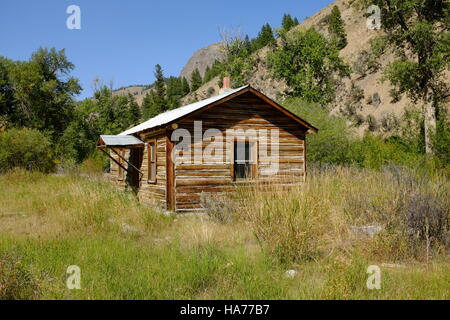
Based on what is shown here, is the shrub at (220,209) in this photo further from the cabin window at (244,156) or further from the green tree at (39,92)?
Answer: the green tree at (39,92)

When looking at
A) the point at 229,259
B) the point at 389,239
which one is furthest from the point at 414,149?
the point at 229,259

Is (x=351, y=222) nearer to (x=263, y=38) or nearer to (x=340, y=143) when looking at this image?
(x=340, y=143)

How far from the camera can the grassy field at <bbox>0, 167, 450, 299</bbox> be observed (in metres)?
4.80

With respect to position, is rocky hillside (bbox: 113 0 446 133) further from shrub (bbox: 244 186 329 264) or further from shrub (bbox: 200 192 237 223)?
shrub (bbox: 244 186 329 264)

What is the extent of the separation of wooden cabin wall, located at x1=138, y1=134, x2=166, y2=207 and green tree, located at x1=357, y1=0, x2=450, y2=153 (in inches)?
572

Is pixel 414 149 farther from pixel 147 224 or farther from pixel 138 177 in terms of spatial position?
pixel 147 224

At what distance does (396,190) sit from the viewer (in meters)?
7.46

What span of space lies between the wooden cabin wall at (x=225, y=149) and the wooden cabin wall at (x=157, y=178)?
883 millimetres

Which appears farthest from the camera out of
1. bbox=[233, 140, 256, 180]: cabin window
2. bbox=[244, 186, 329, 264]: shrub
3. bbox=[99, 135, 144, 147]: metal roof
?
bbox=[99, 135, 144, 147]: metal roof

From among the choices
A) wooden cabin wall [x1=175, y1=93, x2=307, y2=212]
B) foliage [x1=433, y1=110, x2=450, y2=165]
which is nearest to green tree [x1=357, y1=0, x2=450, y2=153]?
foliage [x1=433, y1=110, x2=450, y2=165]

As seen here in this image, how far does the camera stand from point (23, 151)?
25609 millimetres

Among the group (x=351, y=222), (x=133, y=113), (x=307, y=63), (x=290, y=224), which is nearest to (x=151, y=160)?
(x=351, y=222)

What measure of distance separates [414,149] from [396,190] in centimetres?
1464

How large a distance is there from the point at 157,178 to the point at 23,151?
1633cm
